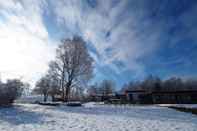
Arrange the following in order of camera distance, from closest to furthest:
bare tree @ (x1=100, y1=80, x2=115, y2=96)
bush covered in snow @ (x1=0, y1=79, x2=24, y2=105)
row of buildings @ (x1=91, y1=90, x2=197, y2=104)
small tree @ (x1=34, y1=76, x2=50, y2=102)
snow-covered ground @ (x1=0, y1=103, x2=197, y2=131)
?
snow-covered ground @ (x1=0, y1=103, x2=197, y2=131), bush covered in snow @ (x1=0, y1=79, x2=24, y2=105), row of buildings @ (x1=91, y1=90, x2=197, y2=104), small tree @ (x1=34, y1=76, x2=50, y2=102), bare tree @ (x1=100, y1=80, x2=115, y2=96)

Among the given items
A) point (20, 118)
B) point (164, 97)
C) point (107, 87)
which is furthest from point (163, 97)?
point (107, 87)

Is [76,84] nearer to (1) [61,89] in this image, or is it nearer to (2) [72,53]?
(1) [61,89]

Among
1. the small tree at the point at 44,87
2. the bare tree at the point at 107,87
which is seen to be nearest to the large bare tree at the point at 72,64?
the small tree at the point at 44,87

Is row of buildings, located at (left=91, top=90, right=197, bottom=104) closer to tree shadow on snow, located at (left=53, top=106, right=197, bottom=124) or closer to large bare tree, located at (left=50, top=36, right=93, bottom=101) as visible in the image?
large bare tree, located at (left=50, top=36, right=93, bottom=101)

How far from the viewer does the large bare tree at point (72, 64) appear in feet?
101

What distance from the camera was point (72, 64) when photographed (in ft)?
101

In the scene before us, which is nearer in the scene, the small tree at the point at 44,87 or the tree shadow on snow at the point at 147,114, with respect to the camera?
the tree shadow on snow at the point at 147,114

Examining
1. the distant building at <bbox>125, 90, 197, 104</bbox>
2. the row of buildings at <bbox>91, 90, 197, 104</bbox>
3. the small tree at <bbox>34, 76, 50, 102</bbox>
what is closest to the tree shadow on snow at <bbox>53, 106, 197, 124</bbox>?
the row of buildings at <bbox>91, 90, 197, 104</bbox>

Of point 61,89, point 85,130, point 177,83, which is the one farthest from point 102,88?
point 85,130

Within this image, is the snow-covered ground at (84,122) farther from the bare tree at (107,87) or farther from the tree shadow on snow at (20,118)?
the bare tree at (107,87)

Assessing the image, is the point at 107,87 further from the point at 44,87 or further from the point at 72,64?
the point at 72,64

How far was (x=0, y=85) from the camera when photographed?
18.4 metres

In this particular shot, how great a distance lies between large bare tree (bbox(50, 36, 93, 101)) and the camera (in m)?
30.8

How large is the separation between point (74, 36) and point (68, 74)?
6.96 m
